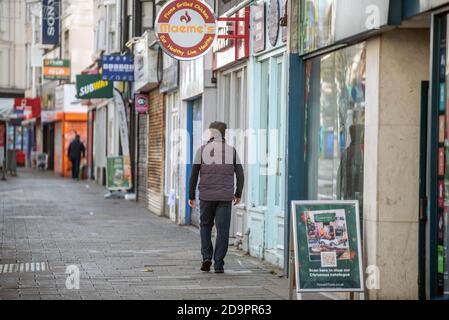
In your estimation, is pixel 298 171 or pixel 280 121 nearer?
pixel 298 171

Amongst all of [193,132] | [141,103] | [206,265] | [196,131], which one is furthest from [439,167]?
[141,103]

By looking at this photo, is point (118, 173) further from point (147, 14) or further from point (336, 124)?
point (336, 124)

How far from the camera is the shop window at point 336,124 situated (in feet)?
35.4

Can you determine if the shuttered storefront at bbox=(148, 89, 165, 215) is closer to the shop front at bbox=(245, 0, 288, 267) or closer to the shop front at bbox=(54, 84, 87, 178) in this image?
the shop front at bbox=(245, 0, 288, 267)

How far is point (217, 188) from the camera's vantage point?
42.5 ft

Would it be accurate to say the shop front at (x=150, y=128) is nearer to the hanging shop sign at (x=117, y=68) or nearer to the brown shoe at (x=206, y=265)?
the hanging shop sign at (x=117, y=68)

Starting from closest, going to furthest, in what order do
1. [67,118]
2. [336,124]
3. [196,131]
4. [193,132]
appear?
[336,124] → [196,131] → [193,132] → [67,118]

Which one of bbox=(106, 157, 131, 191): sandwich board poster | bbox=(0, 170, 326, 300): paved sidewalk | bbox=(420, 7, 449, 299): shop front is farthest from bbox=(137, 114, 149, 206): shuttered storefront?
bbox=(420, 7, 449, 299): shop front

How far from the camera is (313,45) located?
11.9 meters

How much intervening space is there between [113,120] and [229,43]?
21.0m

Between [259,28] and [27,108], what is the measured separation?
1581 inches

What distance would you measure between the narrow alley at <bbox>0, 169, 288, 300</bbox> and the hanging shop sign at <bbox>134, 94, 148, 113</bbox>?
3.30 meters
